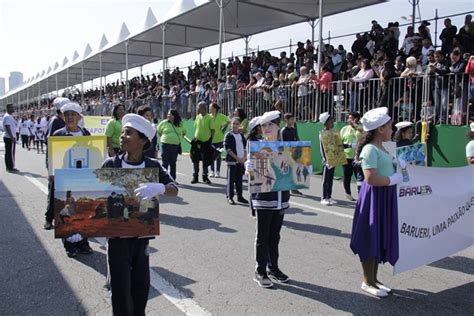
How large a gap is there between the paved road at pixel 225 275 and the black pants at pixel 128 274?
2.75 feet

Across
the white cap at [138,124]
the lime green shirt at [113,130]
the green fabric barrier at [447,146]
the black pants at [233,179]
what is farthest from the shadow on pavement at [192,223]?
the green fabric barrier at [447,146]

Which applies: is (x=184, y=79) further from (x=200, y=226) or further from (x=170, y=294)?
(x=170, y=294)

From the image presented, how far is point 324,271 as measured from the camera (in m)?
5.12

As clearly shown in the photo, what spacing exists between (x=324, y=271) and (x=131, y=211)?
2.71m

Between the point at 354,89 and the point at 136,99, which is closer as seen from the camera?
the point at 354,89

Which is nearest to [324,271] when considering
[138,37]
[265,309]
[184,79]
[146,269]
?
[265,309]

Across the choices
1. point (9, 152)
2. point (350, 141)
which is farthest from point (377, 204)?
point (9, 152)

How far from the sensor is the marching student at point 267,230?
15.4 feet

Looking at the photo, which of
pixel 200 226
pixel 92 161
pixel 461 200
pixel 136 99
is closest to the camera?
pixel 92 161

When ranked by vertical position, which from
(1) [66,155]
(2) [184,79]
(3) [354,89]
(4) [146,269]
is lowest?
(4) [146,269]

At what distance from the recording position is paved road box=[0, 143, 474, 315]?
4191mm

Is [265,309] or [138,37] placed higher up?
[138,37]

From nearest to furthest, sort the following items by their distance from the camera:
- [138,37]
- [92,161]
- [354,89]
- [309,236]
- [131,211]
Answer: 1. [131,211]
2. [92,161]
3. [309,236]
4. [354,89]
5. [138,37]

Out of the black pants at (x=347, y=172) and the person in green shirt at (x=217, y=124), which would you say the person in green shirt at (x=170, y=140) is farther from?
the black pants at (x=347, y=172)
